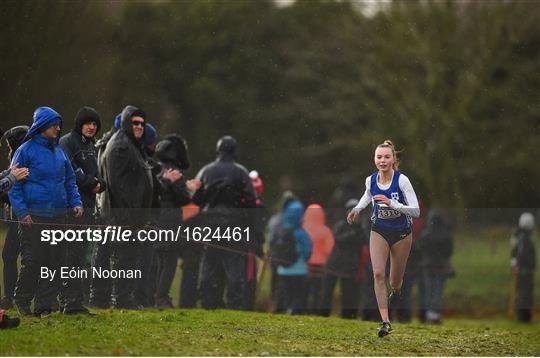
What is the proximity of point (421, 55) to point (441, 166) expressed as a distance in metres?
3.23

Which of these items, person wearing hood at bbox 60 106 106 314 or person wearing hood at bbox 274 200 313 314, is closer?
person wearing hood at bbox 60 106 106 314

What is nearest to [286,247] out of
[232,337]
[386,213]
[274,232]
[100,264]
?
[274,232]

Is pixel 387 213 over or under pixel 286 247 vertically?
over

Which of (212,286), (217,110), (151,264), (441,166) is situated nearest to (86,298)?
(151,264)

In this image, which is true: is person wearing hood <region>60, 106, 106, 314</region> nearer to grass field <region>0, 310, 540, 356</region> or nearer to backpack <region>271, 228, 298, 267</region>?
grass field <region>0, 310, 540, 356</region>

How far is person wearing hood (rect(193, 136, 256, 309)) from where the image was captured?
17359mm

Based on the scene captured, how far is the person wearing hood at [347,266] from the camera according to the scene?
18766 millimetres

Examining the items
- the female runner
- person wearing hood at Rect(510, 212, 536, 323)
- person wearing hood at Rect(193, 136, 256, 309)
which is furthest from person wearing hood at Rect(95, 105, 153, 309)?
person wearing hood at Rect(510, 212, 536, 323)

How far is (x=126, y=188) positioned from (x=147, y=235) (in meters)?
0.83

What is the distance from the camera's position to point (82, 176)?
14.2 metres

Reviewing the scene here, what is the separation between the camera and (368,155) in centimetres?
3881

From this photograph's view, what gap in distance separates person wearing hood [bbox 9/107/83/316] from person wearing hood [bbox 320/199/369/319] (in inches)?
238

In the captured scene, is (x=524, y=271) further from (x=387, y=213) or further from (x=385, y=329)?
(x=387, y=213)

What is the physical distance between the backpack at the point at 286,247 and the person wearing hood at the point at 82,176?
519cm
